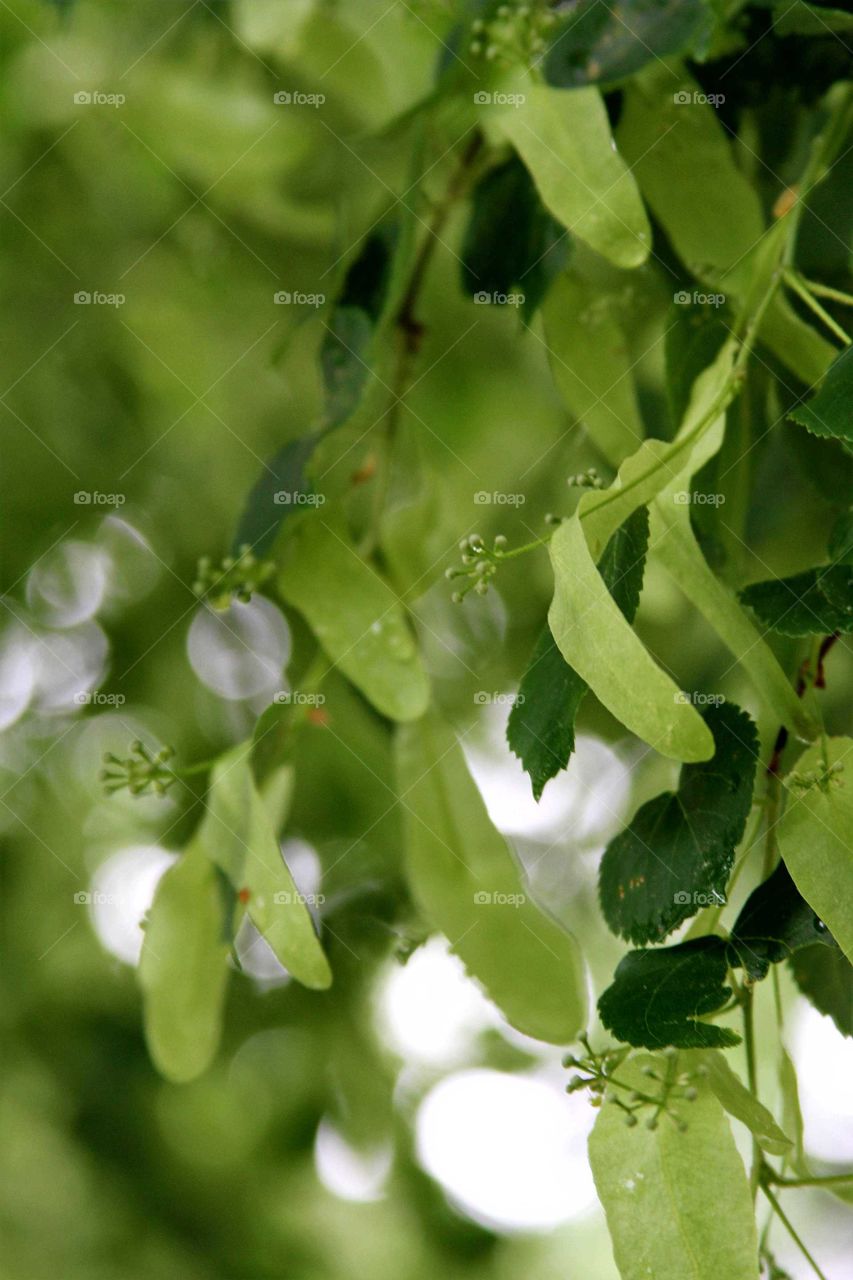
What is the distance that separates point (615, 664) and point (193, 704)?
0.78 meters

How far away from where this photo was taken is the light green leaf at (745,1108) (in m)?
0.34

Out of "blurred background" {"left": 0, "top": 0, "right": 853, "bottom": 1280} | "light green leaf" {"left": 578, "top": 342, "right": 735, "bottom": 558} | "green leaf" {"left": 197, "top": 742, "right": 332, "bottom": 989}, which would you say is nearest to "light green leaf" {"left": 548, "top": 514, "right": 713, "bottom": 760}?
"light green leaf" {"left": 578, "top": 342, "right": 735, "bottom": 558}

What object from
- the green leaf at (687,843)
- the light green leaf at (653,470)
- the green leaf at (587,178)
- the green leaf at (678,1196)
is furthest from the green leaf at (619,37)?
the green leaf at (678,1196)

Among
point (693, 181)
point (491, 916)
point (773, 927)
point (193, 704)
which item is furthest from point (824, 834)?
point (193, 704)

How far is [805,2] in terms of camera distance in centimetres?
43

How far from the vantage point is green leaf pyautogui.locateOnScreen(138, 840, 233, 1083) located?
0.49m

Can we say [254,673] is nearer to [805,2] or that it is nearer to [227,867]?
[227,867]

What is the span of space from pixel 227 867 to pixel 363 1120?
2.12 feet

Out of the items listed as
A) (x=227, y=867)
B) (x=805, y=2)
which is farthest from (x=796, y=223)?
(x=227, y=867)

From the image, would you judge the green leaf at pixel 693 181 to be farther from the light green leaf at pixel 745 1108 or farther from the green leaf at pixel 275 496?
the light green leaf at pixel 745 1108

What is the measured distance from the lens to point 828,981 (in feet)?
1.36

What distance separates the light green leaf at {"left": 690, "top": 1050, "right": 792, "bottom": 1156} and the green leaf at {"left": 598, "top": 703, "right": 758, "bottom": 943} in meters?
0.04

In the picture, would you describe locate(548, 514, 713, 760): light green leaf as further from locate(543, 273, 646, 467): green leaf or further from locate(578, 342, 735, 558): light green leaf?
locate(543, 273, 646, 467): green leaf

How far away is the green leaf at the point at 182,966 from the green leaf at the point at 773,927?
22 centimetres
